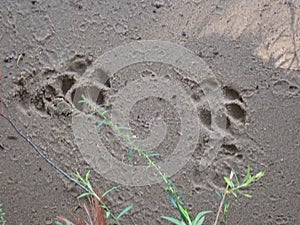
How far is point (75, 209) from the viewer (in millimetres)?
1256

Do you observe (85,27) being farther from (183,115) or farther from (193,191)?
(193,191)

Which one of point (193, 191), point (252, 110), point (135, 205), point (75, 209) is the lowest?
point (75, 209)

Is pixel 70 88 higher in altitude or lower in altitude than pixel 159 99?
lower

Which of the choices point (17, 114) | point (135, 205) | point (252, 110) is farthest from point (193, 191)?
point (17, 114)

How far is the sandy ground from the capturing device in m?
1.25

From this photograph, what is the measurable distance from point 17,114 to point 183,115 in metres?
0.48

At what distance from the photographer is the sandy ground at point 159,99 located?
4.10 ft

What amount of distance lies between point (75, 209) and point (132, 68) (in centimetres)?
43

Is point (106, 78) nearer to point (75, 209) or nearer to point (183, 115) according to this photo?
point (183, 115)

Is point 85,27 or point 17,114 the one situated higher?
point 85,27

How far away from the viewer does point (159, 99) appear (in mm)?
1283

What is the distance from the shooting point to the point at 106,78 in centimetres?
129

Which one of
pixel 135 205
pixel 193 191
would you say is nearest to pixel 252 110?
pixel 193 191

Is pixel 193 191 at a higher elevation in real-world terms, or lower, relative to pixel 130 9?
lower
